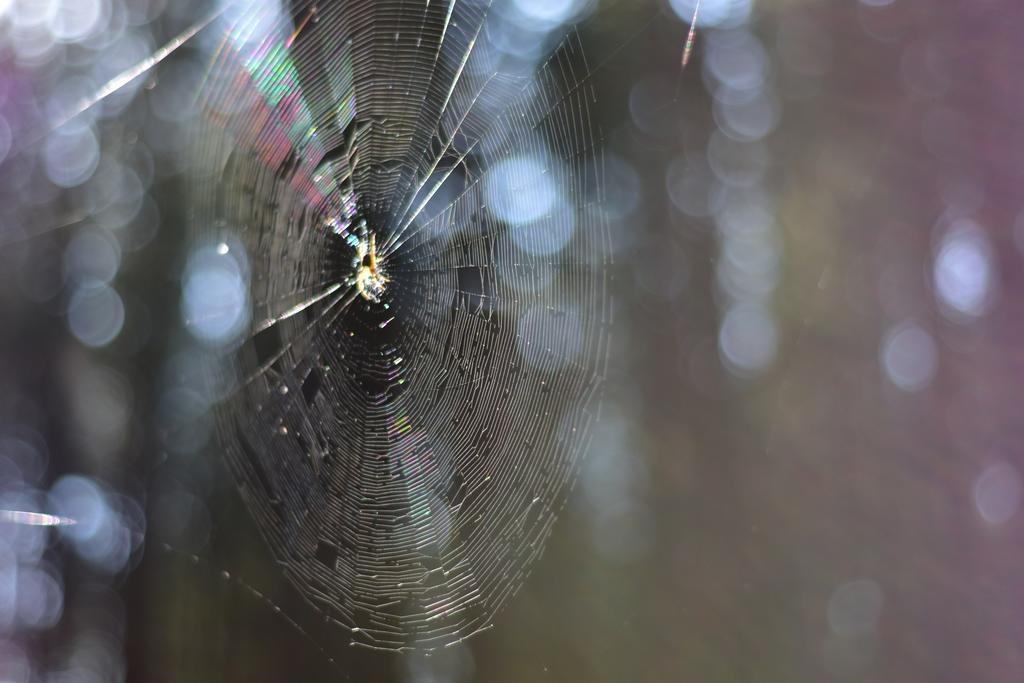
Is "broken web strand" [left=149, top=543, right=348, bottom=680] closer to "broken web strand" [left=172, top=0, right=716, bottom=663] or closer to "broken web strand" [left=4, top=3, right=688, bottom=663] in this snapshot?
"broken web strand" [left=172, top=0, right=716, bottom=663]

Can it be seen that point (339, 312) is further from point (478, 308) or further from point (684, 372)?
point (684, 372)

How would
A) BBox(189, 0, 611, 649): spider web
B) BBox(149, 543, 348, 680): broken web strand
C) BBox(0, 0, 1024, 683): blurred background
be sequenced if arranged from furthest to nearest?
BBox(149, 543, 348, 680): broken web strand → BBox(189, 0, 611, 649): spider web → BBox(0, 0, 1024, 683): blurred background

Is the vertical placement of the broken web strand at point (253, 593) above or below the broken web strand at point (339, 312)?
below

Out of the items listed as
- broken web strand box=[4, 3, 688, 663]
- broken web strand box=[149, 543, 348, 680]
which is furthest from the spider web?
broken web strand box=[149, 543, 348, 680]

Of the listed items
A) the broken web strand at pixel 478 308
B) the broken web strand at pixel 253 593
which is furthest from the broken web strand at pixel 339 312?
the broken web strand at pixel 253 593

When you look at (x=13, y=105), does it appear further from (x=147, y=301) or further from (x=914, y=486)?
(x=914, y=486)

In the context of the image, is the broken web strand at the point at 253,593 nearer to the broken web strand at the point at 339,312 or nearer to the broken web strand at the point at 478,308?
the broken web strand at the point at 478,308
